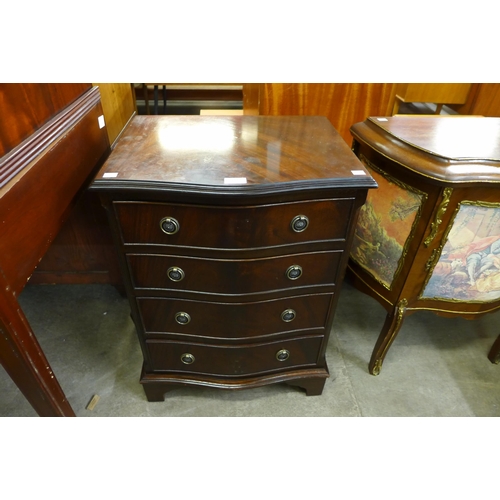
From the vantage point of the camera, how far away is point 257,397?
148 centimetres

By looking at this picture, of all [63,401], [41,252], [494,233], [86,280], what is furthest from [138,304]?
[494,233]

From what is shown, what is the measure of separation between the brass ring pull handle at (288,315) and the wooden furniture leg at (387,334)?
426 millimetres

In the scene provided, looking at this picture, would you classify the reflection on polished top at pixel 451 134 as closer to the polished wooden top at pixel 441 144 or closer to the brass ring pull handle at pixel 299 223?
the polished wooden top at pixel 441 144

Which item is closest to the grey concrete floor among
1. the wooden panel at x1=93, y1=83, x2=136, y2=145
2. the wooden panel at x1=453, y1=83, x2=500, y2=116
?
the wooden panel at x1=93, y1=83, x2=136, y2=145

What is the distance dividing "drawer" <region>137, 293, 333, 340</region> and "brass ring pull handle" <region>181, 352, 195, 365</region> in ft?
0.38

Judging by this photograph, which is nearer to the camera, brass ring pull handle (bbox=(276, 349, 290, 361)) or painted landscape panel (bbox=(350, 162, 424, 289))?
painted landscape panel (bbox=(350, 162, 424, 289))

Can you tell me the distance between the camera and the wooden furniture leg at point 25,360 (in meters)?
0.86

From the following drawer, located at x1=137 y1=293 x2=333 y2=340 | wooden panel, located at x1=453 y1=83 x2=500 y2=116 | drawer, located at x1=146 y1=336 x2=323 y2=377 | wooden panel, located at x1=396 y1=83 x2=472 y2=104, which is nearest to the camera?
drawer, located at x1=137 y1=293 x2=333 y2=340

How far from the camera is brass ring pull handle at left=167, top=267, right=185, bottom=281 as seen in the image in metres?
1.02

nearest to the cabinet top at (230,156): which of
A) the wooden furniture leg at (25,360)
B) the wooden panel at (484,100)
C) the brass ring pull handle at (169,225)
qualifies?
the brass ring pull handle at (169,225)

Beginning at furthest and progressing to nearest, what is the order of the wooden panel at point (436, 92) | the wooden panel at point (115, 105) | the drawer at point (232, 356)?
the wooden panel at point (436, 92), the wooden panel at point (115, 105), the drawer at point (232, 356)

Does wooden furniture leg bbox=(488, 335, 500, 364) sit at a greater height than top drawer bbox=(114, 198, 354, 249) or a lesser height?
lesser

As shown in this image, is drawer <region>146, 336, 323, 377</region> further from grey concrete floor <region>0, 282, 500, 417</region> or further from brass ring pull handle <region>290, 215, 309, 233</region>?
brass ring pull handle <region>290, 215, 309, 233</region>

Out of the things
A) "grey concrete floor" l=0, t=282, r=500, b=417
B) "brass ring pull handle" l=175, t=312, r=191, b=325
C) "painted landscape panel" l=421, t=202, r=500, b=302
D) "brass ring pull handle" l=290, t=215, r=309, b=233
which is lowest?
"grey concrete floor" l=0, t=282, r=500, b=417
